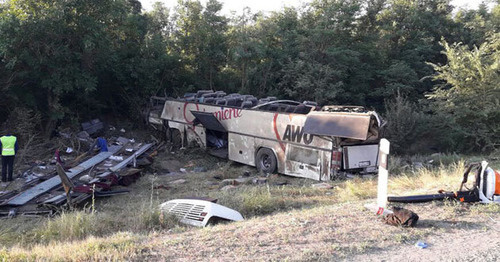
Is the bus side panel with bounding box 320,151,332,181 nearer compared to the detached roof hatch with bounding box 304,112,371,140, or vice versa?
the detached roof hatch with bounding box 304,112,371,140

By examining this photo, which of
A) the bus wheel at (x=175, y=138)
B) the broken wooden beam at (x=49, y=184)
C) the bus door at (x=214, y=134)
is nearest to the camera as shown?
the broken wooden beam at (x=49, y=184)

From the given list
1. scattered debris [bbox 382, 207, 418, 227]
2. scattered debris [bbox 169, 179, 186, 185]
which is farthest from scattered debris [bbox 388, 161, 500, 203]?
scattered debris [bbox 169, 179, 186, 185]

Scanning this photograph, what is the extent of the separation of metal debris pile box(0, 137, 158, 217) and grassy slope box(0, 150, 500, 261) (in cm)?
83

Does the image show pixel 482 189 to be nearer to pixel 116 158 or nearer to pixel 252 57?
pixel 116 158

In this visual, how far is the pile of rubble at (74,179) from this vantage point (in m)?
8.56

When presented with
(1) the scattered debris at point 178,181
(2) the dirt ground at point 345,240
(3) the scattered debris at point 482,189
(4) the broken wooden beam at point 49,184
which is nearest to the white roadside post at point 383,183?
(2) the dirt ground at point 345,240

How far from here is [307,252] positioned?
13.5 feet

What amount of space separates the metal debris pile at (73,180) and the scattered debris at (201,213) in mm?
2193

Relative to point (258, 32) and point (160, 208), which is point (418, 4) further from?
point (160, 208)

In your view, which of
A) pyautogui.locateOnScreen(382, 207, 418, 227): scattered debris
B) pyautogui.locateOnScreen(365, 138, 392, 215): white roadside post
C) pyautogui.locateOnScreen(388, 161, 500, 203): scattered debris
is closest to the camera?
pyautogui.locateOnScreen(382, 207, 418, 227): scattered debris

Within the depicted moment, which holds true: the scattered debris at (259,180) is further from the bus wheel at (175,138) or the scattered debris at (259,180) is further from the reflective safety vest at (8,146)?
the reflective safety vest at (8,146)

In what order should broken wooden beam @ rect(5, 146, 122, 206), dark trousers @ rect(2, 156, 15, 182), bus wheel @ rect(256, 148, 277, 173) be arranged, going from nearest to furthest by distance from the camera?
broken wooden beam @ rect(5, 146, 122, 206)
dark trousers @ rect(2, 156, 15, 182)
bus wheel @ rect(256, 148, 277, 173)

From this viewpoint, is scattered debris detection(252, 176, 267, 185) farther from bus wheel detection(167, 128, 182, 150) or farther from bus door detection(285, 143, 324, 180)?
bus wheel detection(167, 128, 182, 150)

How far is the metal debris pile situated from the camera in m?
8.55
